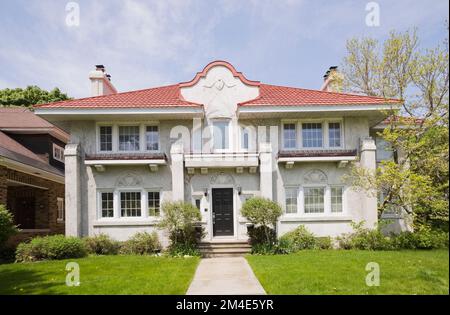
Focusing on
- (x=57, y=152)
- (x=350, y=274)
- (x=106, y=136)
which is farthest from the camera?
(x=57, y=152)

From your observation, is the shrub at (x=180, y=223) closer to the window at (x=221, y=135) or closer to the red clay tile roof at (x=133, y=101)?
the window at (x=221, y=135)

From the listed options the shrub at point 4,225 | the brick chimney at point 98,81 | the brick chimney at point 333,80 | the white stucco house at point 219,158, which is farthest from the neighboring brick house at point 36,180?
the brick chimney at point 333,80

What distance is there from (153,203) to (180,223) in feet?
7.88

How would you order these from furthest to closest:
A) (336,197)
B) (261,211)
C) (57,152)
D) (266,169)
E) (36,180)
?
(57,152) → (36,180) → (336,197) → (266,169) → (261,211)

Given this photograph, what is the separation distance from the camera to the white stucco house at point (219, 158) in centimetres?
1509

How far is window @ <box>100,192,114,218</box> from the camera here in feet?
51.1

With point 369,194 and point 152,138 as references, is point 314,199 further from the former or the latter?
point 152,138

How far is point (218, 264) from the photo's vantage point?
11.8m

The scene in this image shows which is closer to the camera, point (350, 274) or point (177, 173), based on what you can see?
point (350, 274)

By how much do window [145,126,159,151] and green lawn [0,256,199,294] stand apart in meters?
5.25

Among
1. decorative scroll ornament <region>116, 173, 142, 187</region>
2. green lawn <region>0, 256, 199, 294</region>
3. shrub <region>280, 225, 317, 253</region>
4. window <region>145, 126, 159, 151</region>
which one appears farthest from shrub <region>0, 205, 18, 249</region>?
shrub <region>280, 225, 317, 253</region>

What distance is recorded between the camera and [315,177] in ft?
51.4

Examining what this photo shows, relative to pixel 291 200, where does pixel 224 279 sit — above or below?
below

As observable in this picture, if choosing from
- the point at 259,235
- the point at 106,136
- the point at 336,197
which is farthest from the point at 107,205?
the point at 336,197
